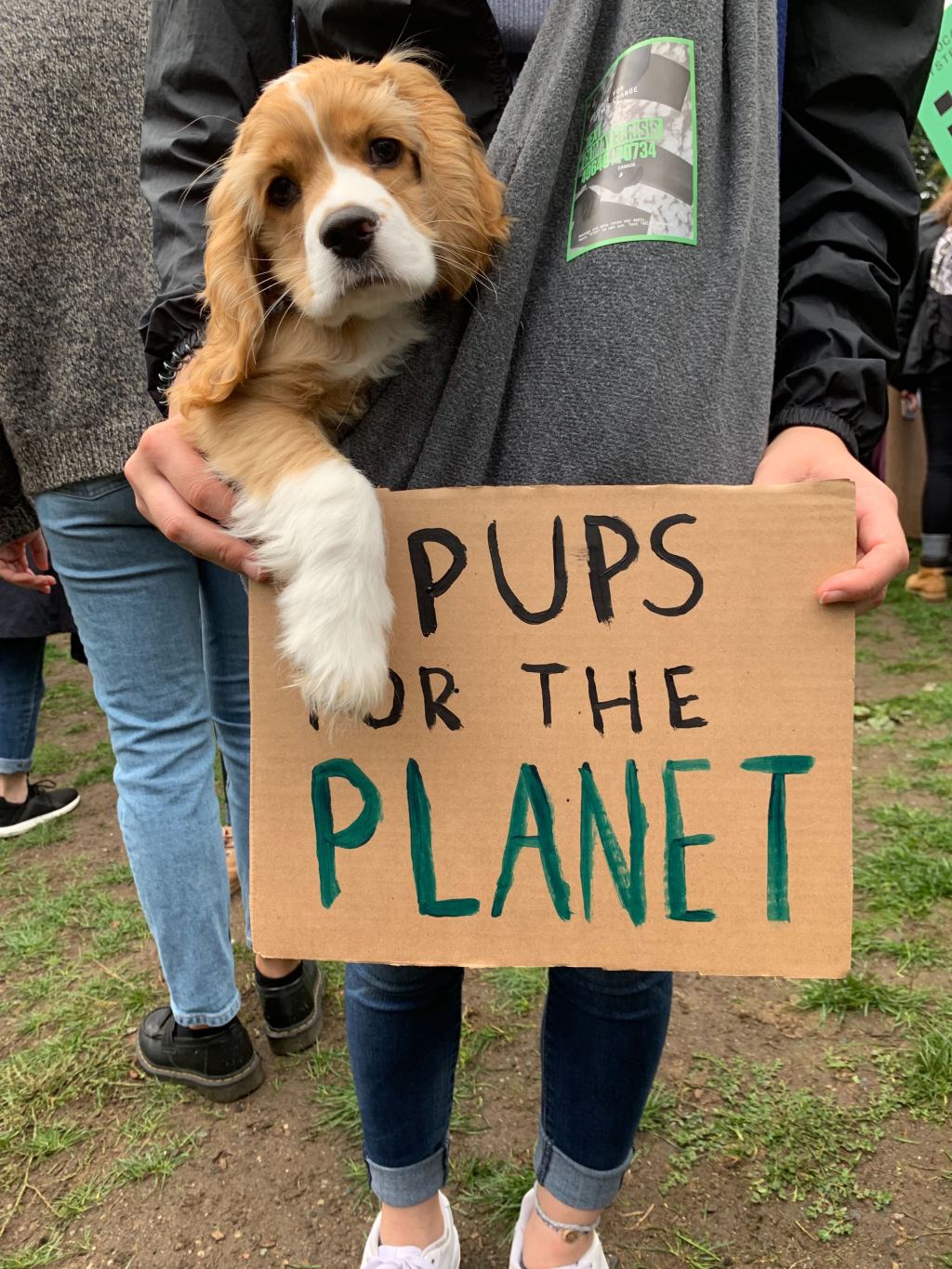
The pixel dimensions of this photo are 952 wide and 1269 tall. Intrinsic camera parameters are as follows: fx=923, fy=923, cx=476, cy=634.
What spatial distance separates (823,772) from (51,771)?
4.13 metres

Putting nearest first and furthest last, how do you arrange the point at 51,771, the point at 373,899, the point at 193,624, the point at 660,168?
1. the point at 660,168
2. the point at 373,899
3. the point at 193,624
4. the point at 51,771

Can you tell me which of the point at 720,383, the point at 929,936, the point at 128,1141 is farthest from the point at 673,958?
the point at 929,936

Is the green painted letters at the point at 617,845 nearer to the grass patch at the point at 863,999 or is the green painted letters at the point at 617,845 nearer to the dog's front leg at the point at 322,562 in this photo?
the dog's front leg at the point at 322,562

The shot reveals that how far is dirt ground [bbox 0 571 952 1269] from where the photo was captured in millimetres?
1799

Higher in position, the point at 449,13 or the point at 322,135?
the point at 449,13

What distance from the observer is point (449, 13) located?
1258 millimetres

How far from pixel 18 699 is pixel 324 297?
3058mm

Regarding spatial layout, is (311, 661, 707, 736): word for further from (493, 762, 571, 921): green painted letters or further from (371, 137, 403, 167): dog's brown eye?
(371, 137, 403, 167): dog's brown eye

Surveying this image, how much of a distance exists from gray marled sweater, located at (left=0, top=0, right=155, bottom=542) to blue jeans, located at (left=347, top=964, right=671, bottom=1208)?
1.20 metres

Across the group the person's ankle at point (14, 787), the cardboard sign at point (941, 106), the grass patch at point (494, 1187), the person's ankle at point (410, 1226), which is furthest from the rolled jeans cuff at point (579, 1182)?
the cardboard sign at point (941, 106)

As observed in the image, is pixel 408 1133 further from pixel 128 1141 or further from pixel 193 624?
pixel 193 624

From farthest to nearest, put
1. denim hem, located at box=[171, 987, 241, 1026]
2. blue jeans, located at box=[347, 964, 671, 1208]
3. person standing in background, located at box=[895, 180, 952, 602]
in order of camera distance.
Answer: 1. person standing in background, located at box=[895, 180, 952, 602]
2. denim hem, located at box=[171, 987, 241, 1026]
3. blue jeans, located at box=[347, 964, 671, 1208]

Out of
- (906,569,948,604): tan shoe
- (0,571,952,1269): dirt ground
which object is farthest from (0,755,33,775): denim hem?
(906,569,948,604): tan shoe

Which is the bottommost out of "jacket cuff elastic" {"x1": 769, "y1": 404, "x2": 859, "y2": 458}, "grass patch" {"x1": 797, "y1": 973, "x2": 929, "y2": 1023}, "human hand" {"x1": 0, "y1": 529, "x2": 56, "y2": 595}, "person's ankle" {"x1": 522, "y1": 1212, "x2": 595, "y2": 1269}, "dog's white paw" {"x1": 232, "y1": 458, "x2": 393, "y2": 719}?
"grass patch" {"x1": 797, "y1": 973, "x2": 929, "y2": 1023}
